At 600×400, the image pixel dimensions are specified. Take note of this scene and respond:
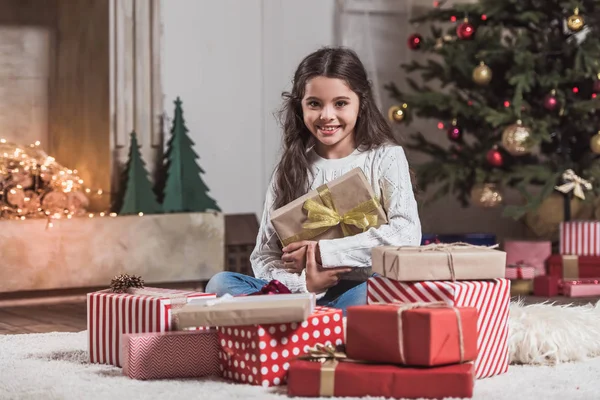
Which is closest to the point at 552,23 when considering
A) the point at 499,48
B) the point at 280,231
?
the point at 499,48

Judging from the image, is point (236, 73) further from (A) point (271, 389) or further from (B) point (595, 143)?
(A) point (271, 389)

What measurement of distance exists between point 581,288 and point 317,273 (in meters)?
1.97

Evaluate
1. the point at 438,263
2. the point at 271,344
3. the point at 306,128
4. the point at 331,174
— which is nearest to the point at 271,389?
the point at 271,344

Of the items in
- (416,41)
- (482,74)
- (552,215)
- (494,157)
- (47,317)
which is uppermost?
(416,41)

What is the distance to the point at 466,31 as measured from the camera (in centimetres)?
429

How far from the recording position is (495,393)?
1.81 meters

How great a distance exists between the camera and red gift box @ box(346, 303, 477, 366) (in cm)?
175

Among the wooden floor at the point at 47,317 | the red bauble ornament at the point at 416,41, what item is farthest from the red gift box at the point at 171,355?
the red bauble ornament at the point at 416,41

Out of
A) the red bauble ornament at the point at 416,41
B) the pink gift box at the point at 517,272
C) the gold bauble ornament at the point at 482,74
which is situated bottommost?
the pink gift box at the point at 517,272

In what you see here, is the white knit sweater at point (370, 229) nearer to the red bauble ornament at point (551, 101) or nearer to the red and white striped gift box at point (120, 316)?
the red and white striped gift box at point (120, 316)

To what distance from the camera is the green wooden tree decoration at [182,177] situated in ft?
13.8

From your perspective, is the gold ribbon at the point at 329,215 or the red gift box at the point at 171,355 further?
the gold ribbon at the point at 329,215

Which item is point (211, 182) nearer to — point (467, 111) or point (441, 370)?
point (467, 111)

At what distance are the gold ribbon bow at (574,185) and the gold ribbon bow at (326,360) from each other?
8.28 feet
